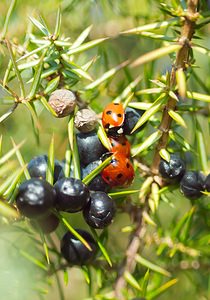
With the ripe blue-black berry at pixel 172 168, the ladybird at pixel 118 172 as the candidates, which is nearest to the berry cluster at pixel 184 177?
the ripe blue-black berry at pixel 172 168

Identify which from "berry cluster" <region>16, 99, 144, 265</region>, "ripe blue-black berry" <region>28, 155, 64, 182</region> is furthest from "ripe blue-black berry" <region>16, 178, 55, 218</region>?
"ripe blue-black berry" <region>28, 155, 64, 182</region>

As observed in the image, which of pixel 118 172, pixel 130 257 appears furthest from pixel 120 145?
pixel 130 257

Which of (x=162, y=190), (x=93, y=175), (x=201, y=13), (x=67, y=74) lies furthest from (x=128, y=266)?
(x=201, y=13)

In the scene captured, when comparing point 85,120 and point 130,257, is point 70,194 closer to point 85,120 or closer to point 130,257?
point 85,120

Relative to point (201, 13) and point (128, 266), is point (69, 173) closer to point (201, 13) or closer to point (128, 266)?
point (128, 266)

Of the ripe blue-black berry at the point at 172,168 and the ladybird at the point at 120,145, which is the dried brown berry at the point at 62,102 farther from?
the ripe blue-black berry at the point at 172,168

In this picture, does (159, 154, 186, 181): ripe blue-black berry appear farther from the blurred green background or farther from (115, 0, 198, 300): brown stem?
the blurred green background
